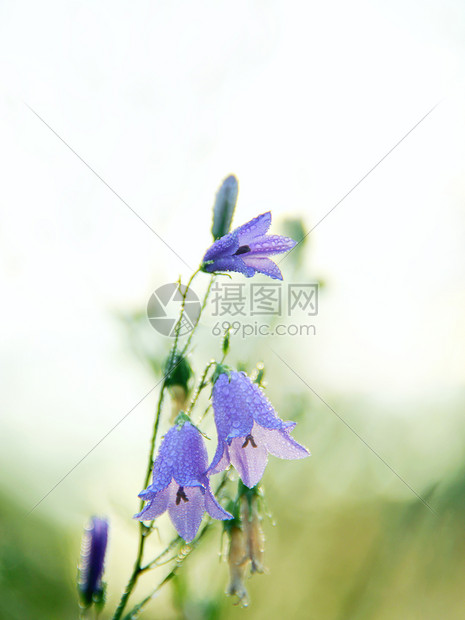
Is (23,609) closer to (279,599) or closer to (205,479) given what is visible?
(279,599)

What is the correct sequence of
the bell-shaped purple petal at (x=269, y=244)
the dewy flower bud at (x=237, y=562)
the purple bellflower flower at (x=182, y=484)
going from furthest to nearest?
the dewy flower bud at (x=237, y=562), the bell-shaped purple petal at (x=269, y=244), the purple bellflower flower at (x=182, y=484)

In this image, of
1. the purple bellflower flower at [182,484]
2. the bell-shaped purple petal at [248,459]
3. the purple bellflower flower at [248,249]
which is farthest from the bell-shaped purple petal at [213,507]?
the purple bellflower flower at [248,249]

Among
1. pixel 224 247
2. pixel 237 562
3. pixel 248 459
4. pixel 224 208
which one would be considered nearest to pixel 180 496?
pixel 248 459

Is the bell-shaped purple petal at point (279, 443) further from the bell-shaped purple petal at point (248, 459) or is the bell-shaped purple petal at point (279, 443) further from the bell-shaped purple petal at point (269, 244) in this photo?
the bell-shaped purple petal at point (269, 244)

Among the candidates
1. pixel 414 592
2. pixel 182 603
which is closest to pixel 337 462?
pixel 414 592

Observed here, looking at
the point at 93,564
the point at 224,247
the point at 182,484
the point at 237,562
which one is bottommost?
the point at 93,564

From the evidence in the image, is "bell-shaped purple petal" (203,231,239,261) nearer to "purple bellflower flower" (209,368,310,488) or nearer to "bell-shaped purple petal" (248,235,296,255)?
"bell-shaped purple petal" (248,235,296,255)

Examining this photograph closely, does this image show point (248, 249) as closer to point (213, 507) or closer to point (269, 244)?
point (269, 244)
